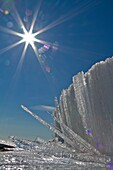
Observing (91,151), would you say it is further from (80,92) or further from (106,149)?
(80,92)

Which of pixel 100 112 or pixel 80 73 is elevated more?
pixel 80 73

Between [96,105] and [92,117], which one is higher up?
[96,105]

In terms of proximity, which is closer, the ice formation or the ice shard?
the ice formation

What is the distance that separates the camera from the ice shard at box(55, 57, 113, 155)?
14875 mm

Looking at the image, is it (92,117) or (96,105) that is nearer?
(96,105)

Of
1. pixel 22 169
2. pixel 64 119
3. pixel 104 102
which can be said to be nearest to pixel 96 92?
pixel 104 102

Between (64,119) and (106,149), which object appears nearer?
(106,149)

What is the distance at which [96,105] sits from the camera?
15.8 meters

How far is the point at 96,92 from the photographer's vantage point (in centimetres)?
1587

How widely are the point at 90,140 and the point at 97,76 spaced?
5179mm

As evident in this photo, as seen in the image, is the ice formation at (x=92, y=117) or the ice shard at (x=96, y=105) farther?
the ice shard at (x=96, y=105)

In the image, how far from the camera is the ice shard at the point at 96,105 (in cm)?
1488

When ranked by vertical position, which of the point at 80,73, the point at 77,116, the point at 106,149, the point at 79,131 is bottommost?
the point at 106,149

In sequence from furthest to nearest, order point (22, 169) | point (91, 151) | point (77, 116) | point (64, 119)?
point (64, 119)
point (77, 116)
point (91, 151)
point (22, 169)
